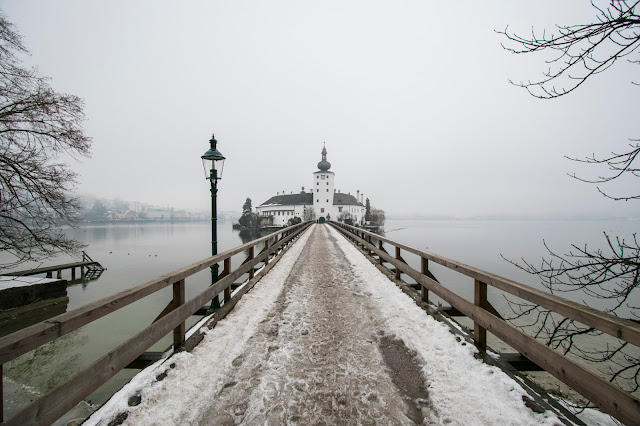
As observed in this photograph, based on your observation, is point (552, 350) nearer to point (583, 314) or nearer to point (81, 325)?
point (583, 314)

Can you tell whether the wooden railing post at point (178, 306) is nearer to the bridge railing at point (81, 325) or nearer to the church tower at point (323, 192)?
the bridge railing at point (81, 325)

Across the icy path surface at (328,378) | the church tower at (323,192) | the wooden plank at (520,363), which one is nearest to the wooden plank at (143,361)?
the icy path surface at (328,378)

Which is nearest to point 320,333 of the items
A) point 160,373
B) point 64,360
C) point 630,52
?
point 160,373

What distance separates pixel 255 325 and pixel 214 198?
323cm

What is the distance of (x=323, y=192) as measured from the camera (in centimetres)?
8150

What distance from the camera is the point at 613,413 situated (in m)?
1.80

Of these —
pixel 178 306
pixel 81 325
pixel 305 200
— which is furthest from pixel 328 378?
pixel 305 200

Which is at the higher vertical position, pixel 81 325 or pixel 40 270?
pixel 81 325

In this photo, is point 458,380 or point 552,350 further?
point 458,380

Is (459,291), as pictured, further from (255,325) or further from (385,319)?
(255,325)

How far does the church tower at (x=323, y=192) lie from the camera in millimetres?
81562

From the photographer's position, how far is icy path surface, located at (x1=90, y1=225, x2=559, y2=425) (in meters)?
2.40

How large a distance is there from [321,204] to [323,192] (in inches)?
145

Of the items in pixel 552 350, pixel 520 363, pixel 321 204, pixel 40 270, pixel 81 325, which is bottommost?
pixel 40 270
